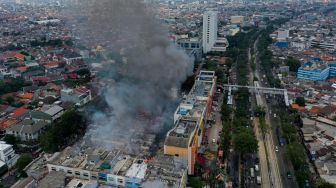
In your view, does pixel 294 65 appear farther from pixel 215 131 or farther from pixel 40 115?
pixel 40 115

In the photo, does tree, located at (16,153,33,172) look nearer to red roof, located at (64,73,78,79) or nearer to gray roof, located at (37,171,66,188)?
gray roof, located at (37,171,66,188)

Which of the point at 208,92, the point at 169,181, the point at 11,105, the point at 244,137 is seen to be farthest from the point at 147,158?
the point at 11,105

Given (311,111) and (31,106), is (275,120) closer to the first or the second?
(311,111)

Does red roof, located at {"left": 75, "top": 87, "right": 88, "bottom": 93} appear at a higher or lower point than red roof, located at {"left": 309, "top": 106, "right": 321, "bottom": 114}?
higher

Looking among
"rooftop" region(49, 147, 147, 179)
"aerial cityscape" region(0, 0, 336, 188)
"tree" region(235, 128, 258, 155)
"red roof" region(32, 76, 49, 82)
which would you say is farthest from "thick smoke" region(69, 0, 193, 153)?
"red roof" region(32, 76, 49, 82)

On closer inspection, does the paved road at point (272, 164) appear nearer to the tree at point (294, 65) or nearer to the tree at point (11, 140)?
the tree at point (11, 140)

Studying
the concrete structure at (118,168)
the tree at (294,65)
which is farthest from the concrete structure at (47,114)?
the tree at (294,65)
